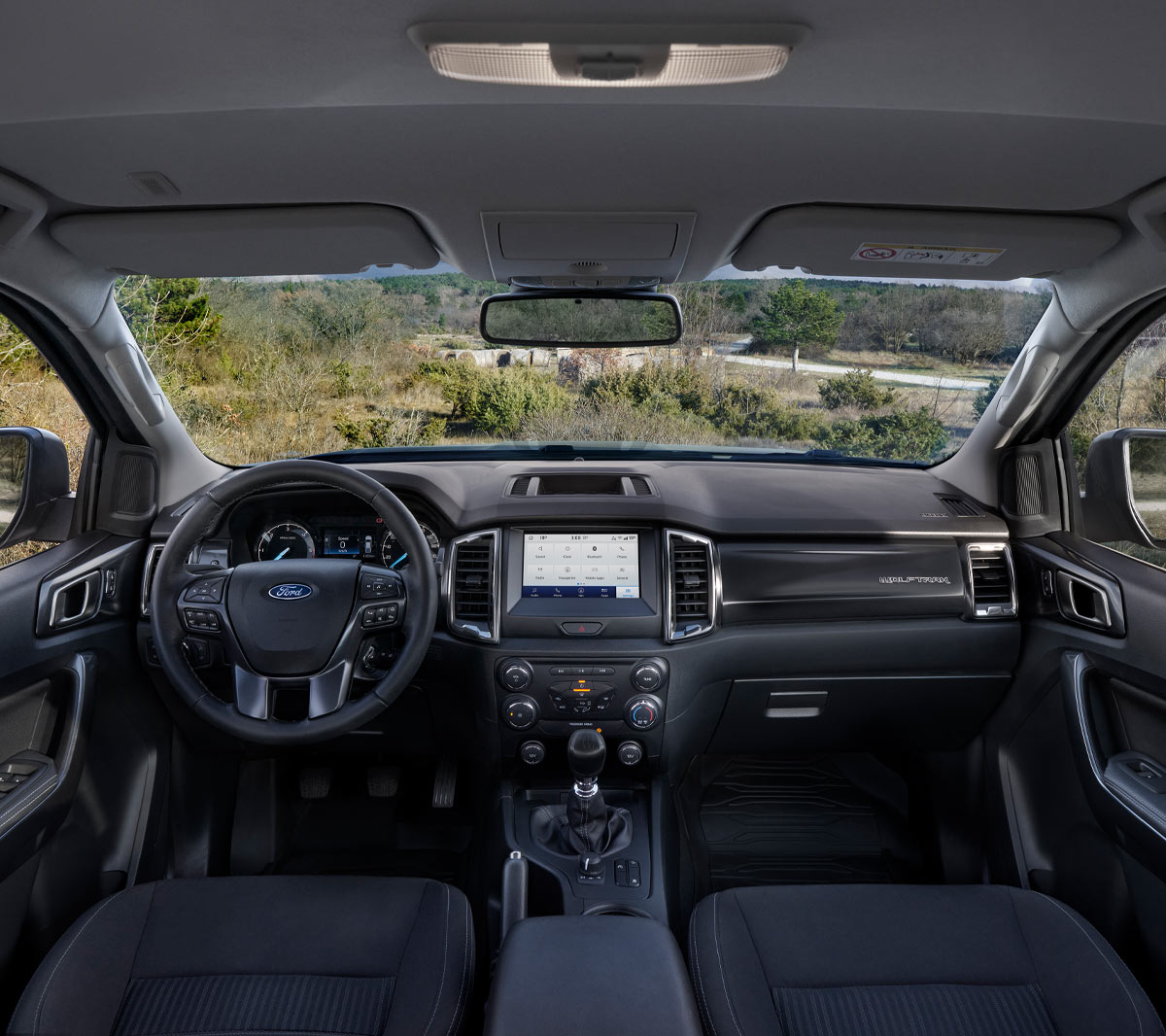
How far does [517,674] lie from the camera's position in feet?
8.25

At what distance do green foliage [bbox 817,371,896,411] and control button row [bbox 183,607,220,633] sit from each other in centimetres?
235

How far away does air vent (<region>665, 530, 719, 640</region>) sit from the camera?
2535mm

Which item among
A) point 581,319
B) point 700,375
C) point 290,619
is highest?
point 581,319

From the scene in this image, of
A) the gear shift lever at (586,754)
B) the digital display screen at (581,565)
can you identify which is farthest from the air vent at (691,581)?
the gear shift lever at (586,754)

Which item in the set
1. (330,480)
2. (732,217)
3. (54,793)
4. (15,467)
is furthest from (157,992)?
(732,217)

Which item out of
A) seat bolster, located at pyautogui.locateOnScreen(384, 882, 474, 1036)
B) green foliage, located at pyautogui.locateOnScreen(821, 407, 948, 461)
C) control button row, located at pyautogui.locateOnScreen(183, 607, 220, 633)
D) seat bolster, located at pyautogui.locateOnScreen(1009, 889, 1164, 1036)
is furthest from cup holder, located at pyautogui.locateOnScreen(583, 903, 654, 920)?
green foliage, located at pyautogui.locateOnScreen(821, 407, 948, 461)

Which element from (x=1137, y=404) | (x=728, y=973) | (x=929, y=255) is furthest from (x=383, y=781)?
(x=1137, y=404)

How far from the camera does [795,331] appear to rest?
319 cm

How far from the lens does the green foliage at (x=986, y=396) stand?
288 cm

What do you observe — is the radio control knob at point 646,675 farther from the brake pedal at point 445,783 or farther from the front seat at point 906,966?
the brake pedal at point 445,783

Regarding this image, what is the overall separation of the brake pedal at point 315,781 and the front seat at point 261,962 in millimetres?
1077

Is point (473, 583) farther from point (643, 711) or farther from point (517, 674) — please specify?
point (643, 711)

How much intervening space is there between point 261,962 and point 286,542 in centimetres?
132

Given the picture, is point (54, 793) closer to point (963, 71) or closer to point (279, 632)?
point (279, 632)
